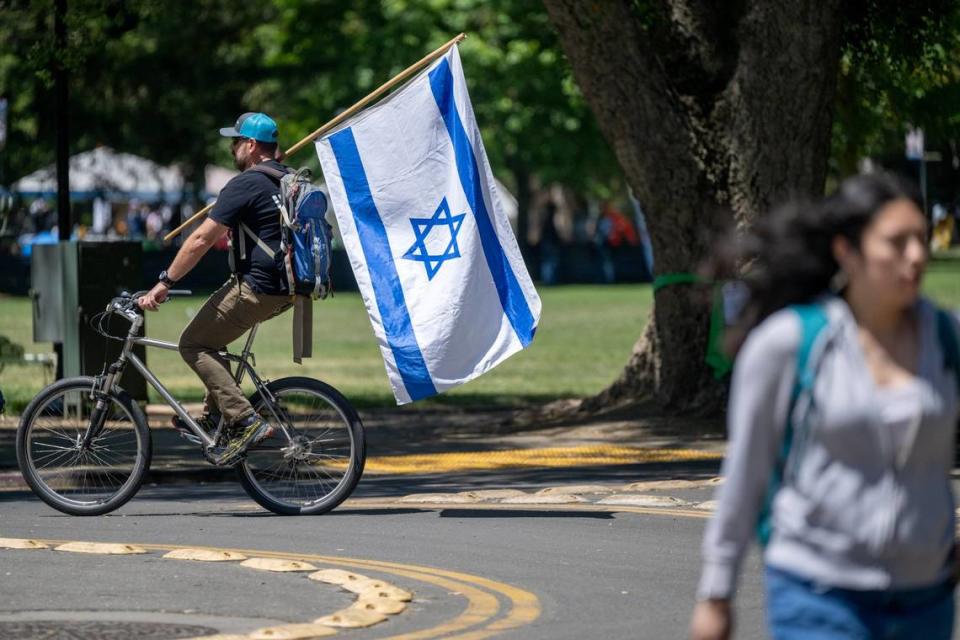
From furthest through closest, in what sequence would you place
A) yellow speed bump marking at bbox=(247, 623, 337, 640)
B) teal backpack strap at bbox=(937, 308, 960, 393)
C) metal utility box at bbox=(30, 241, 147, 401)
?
1. metal utility box at bbox=(30, 241, 147, 401)
2. yellow speed bump marking at bbox=(247, 623, 337, 640)
3. teal backpack strap at bbox=(937, 308, 960, 393)

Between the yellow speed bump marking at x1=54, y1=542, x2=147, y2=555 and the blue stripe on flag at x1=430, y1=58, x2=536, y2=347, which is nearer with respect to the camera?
the yellow speed bump marking at x1=54, y1=542, x2=147, y2=555

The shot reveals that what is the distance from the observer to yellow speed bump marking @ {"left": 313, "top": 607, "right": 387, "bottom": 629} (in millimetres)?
6359

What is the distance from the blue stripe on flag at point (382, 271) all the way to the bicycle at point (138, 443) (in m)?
0.73

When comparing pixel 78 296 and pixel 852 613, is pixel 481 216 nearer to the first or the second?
pixel 78 296

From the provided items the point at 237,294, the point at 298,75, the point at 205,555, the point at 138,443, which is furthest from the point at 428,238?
the point at 298,75

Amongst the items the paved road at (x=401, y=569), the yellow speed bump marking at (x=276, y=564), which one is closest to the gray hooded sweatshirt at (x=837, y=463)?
the paved road at (x=401, y=569)

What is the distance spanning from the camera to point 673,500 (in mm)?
9664

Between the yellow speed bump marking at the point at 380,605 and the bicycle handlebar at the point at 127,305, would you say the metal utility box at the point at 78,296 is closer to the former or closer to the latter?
the bicycle handlebar at the point at 127,305

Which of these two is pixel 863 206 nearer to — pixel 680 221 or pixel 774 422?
pixel 774 422

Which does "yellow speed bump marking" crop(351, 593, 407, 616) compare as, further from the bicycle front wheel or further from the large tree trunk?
the large tree trunk

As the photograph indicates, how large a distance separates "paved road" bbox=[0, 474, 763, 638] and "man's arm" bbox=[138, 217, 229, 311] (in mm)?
1100

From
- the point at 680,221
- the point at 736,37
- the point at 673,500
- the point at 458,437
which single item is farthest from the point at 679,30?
the point at 673,500

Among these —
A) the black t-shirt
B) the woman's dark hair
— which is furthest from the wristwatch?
the woman's dark hair

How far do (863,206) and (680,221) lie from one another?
10.0 meters
